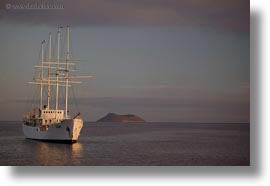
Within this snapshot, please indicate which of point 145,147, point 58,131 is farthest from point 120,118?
point 58,131

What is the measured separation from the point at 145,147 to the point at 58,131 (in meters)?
1.52

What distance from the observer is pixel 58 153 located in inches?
323

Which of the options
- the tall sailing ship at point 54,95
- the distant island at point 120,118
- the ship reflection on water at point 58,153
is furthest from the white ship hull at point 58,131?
the distant island at point 120,118

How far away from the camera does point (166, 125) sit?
818cm

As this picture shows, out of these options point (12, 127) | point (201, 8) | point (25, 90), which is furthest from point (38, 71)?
Result: point (201, 8)

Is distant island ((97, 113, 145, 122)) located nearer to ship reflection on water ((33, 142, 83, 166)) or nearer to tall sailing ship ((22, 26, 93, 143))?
tall sailing ship ((22, 26, 93, 143))

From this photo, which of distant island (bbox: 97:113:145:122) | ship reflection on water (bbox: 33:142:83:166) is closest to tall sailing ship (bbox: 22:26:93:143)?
ship reflection on water (bbox: 33:142:83:166)

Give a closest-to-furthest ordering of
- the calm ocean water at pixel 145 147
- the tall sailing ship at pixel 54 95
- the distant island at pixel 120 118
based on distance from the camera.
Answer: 1. the calm ocean water at pixel 145 147
2. the distant island at pixel 120 118
3. the tall sailing ship at pixel 54 95

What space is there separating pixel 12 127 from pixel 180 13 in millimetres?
2933

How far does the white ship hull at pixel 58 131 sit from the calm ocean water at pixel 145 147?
0.15 metres

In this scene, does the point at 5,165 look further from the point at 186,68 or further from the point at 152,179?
the point at 186,68

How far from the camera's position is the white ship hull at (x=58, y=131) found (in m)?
8.28

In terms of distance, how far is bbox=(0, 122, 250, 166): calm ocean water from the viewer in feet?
25.5

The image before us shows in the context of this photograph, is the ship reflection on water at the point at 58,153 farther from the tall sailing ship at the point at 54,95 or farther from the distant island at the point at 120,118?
the distant island at the point at 120,118
